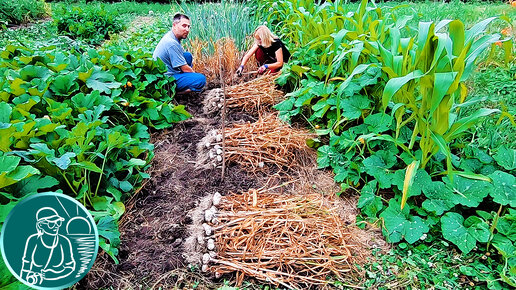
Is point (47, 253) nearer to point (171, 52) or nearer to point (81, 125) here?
point (81, 125)

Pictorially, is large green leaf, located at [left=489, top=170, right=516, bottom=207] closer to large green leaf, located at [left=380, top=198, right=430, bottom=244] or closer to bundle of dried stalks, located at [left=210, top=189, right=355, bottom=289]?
large green leaf, located at [left=380, top=198, right=430, bottom=244]

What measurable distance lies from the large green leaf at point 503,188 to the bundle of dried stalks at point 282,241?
79 centimetres

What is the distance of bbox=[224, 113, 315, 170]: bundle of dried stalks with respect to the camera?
243 centimetres

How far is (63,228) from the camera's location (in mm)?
958

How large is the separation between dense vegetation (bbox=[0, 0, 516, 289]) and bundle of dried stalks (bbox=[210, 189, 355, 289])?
212mm

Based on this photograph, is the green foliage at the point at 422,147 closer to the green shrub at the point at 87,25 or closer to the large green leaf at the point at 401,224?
the large green leaf at the point at 401,224

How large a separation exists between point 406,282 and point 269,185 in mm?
990

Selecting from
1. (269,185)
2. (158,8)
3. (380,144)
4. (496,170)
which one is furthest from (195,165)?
(158,8)

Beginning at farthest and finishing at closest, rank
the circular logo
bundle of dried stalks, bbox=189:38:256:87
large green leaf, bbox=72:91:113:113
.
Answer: bundle of dried stalks, bbox=189:38:256:87
large green leaf, bbox=72:91:113:113
the circular logo

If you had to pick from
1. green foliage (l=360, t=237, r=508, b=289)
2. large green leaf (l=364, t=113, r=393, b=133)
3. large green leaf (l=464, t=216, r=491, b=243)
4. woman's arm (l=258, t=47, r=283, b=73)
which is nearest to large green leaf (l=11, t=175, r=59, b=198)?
green foliage (l=360, t=237, r=508, b=289)

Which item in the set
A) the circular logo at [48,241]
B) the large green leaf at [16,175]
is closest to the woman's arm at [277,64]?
the large green leaf at [16,175]

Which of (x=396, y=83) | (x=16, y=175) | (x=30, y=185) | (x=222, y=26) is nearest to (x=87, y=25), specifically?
(x=222, y=26)

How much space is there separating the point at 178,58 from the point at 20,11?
18.7 feet

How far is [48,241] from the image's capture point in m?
0.92
